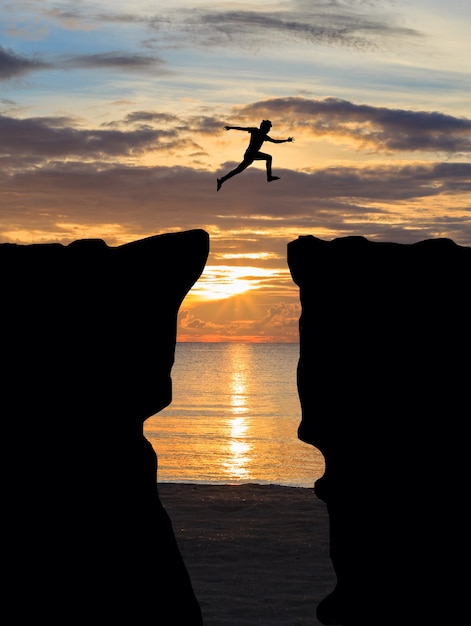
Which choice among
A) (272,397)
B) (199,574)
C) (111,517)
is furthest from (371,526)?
(272,397)

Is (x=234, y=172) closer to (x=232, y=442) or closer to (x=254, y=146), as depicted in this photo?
(x=254, y=146)

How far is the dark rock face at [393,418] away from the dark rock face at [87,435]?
134 centimetres

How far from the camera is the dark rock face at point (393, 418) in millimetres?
8695

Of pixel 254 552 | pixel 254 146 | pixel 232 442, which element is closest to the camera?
pixel 254 146

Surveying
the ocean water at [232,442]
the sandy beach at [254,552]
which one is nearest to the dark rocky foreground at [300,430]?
the sandy beach at [254,552]

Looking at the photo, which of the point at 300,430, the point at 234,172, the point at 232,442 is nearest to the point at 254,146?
the point at 234,172

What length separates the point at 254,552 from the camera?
13.1 metres

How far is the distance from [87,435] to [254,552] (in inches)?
201

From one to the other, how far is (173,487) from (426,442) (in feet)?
34.5

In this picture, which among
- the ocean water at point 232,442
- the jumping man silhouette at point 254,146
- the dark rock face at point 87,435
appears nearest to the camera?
the dark rock face at point 87,435

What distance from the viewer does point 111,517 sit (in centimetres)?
871

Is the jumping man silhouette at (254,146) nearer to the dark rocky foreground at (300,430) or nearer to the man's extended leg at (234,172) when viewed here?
the man's extended leg at (234,172)

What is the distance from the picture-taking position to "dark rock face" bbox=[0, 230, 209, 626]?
8688 mm

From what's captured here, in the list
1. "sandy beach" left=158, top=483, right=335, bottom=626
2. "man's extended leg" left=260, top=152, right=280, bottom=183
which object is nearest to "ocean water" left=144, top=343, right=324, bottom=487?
"sandy beach" left=158, top=483, right=335, bottom=626
